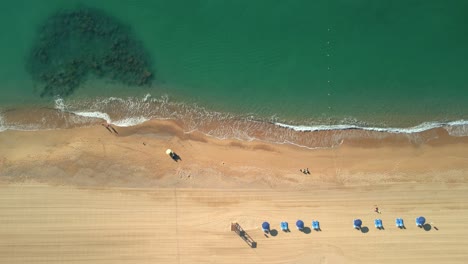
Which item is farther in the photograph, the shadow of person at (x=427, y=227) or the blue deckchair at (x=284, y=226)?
the shadow of person at (x=427, y=227)

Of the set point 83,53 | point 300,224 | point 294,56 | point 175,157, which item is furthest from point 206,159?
point 83,53

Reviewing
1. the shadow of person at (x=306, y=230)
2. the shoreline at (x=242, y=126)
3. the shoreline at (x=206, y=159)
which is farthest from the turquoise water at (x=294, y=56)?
the shadow of person at (x=306, y=230)

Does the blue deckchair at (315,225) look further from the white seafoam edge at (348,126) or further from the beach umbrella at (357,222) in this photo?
the white seafoam edge at (348,126)

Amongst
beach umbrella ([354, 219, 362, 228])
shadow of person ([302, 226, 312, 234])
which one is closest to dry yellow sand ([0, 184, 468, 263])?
shadow of person ([302, 226, 312, 234])

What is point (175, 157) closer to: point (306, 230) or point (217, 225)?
point (217, 225)

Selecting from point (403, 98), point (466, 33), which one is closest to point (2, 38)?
point (403, 98)

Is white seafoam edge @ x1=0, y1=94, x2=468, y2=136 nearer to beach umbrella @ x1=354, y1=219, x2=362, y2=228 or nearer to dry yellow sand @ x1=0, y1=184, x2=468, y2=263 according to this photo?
dry yellow sand @ x1=0, y1=184, x2=468, y2=263
